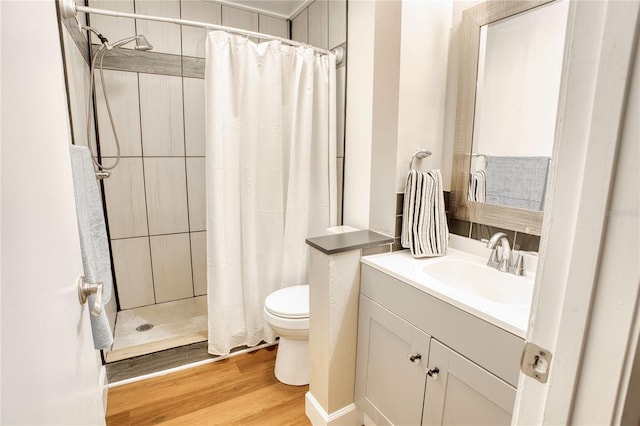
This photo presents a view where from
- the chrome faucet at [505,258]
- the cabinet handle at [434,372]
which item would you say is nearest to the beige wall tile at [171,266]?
the cabinet handle at [434,372]

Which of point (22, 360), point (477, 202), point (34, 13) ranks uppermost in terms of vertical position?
point (34, 13)

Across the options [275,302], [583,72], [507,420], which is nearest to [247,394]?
[275,302]

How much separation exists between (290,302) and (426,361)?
0.89 meters


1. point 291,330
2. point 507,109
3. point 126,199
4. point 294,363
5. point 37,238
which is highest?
point 507,109

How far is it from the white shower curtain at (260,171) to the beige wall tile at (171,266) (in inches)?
34.9

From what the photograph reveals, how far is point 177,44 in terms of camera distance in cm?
248

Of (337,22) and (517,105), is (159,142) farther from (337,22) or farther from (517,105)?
(517,105)

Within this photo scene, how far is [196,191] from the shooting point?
275 cm

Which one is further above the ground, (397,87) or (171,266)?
(397,87)

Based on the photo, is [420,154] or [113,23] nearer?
[420,154]

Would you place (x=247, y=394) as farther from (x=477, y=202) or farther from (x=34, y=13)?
(x=34, y=13)

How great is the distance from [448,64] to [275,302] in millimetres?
1583

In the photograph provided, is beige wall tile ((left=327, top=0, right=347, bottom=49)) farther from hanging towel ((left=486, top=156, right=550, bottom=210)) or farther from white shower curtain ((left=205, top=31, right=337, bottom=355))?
hanging towel ((left=486, top=156, right=550, bottom=210))

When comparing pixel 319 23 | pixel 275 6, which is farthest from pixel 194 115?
pixel 319 23
